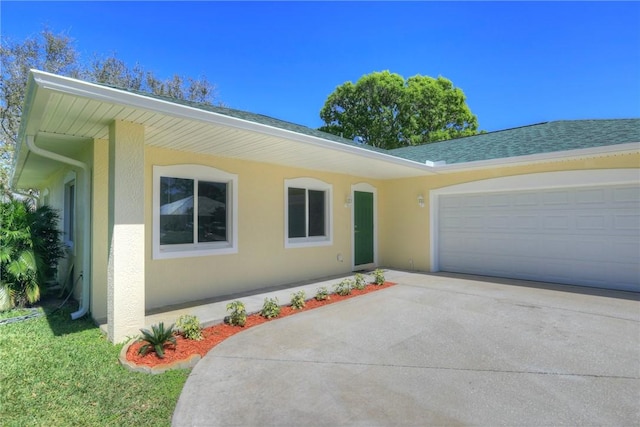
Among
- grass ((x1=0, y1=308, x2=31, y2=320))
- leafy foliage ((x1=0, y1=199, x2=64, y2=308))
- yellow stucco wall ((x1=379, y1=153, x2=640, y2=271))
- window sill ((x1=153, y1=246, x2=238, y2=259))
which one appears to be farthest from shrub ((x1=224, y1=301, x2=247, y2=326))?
yellow stucco wall ((x1=379, y1=153, x2=640, y2=271))

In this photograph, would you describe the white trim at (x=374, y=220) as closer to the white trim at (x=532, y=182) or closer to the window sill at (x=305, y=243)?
the window sill at (x=305, y=243)

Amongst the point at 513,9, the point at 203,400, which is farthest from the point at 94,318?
the point at 513,9

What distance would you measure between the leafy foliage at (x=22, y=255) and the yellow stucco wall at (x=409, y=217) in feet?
27.7

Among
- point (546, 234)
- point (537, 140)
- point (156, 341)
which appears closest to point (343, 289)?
point (156, 341)

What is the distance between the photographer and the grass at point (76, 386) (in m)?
2.75

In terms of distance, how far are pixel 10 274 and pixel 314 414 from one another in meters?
6.43

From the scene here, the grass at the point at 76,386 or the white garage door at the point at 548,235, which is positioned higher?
the white garage door at the point at 548,235

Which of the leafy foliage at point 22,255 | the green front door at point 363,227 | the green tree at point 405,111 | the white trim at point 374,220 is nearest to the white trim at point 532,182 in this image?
the white trim at point 374,220

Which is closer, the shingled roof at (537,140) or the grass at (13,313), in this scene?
the grass at (13,313)

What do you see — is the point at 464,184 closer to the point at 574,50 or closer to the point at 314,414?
the point at 574,50

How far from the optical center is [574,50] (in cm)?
859

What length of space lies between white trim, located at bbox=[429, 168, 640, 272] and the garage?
0.30 ft

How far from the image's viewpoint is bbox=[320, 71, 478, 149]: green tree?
23734mm

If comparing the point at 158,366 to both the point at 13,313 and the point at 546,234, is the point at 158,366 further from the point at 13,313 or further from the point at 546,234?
the point at 546,234
